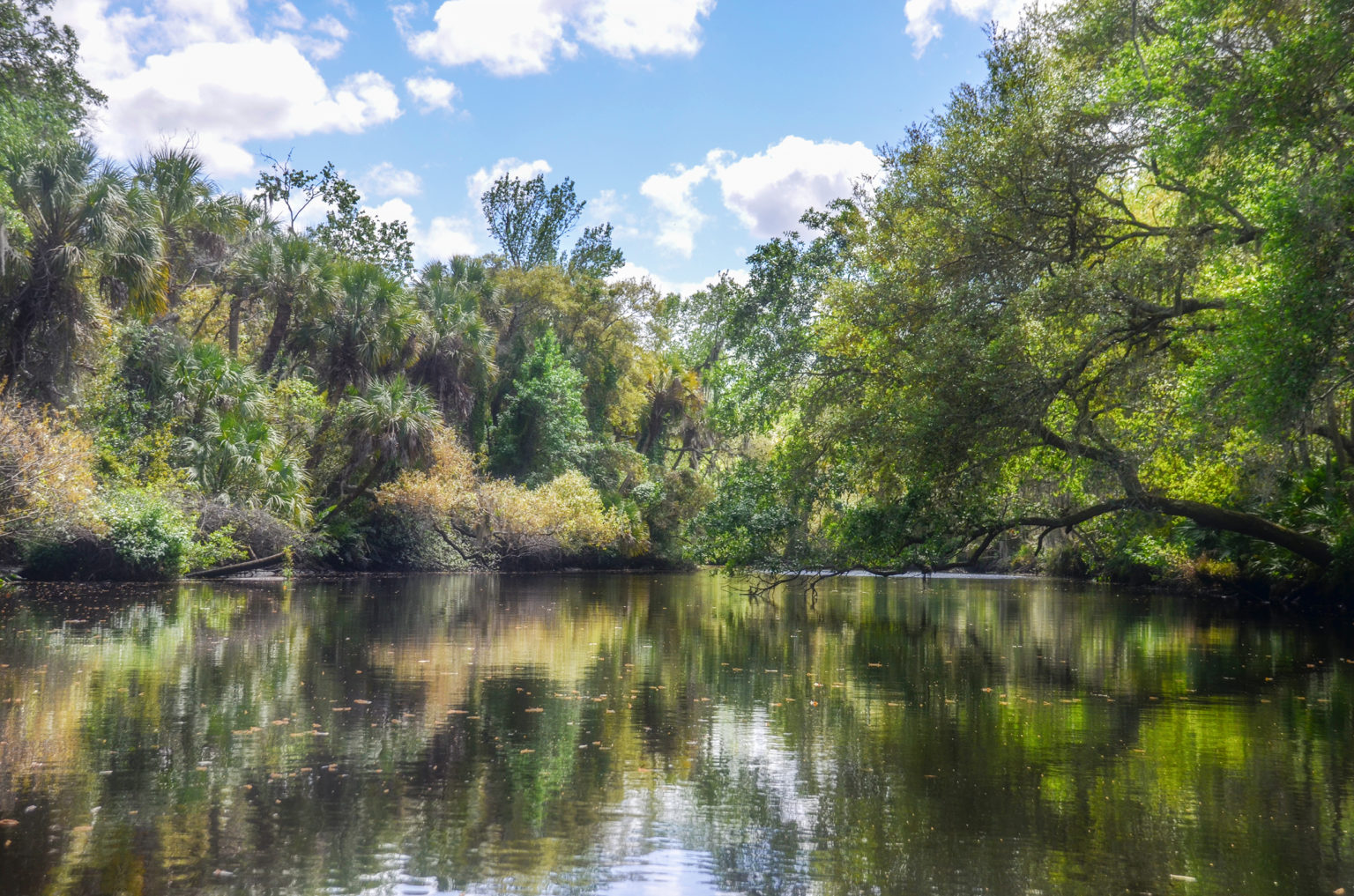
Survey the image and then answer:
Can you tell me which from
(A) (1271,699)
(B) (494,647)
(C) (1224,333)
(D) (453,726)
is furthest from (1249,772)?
(B) (494,647)

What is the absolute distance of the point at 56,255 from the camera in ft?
71.9

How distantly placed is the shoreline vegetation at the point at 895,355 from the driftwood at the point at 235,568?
0.22m

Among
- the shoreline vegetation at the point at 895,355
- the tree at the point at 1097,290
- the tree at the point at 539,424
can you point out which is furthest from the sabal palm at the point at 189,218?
the tree at the point at 1097,290

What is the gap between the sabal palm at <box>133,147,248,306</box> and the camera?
29.0m

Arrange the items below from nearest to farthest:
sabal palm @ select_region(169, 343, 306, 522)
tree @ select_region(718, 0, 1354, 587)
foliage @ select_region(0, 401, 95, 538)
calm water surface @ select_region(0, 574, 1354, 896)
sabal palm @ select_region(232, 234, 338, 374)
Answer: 1. calm water surface @ select_region(0, 574, 1354, 896)
2. tree @ select_region(718, 0, 1354, 587)
3. foliage @ select_region(0, 401, 95, 538)
4. sabal palm @ select_region(169, 343, 306, 522)
5. sabal palm @ select_region(232, 234, 338, 374)

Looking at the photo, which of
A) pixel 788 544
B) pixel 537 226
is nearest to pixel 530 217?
pixel 537 226

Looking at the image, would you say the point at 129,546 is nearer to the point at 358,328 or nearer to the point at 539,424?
the point at 358,328

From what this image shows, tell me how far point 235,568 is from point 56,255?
9106 mm

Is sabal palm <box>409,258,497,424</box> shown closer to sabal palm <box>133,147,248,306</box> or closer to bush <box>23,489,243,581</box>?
sabal palm <box>133,147,248,306</box>

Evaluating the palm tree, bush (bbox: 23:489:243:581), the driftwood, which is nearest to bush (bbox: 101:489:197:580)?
bush (bbox: 23:489:243:581)

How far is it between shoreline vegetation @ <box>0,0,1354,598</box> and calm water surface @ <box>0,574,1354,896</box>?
3.92m

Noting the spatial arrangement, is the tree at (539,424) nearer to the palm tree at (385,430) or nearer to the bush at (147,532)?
the palm tree at (385,430)

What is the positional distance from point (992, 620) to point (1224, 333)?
8.97 metres

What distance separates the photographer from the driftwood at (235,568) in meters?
26.7
